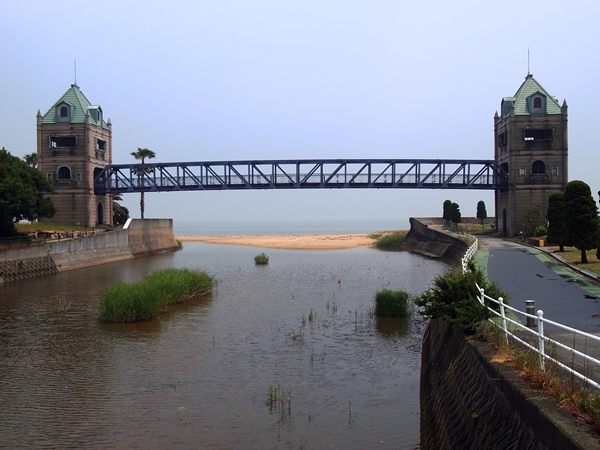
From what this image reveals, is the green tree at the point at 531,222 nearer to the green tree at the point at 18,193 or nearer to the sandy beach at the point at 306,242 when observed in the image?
the sandy beach at the point at 306,242

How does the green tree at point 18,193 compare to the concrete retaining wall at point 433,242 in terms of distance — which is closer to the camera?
the green tree at point 18,193

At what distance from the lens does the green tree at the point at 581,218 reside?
34.7 meters

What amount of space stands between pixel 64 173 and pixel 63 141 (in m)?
A: 4.16

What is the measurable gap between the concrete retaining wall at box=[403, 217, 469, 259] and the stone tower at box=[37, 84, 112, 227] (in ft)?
144

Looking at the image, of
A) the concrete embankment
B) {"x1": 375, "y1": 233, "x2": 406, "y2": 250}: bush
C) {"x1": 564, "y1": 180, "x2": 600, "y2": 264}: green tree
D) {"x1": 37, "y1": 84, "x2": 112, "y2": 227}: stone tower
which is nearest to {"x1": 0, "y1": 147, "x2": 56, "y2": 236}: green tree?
the concrete embankment

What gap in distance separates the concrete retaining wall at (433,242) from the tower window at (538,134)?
50.6 ft

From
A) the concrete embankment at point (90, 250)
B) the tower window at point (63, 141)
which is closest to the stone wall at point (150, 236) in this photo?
the concrete embankment at point (90, 250)

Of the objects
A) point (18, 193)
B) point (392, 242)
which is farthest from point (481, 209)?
point (18, 193)

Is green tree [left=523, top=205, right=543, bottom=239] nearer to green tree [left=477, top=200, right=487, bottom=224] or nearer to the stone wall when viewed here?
green tree [left=477, top=200, right=487, bottom=224]

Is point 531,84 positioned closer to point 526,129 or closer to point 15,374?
point 526,129

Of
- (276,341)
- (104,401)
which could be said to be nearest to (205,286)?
(276,341)

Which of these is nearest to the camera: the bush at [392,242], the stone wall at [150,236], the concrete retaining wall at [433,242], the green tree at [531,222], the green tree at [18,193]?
the green tree at [18,193]

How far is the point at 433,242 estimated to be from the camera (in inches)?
3029

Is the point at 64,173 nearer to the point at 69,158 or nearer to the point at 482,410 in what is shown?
the point at 69,158
